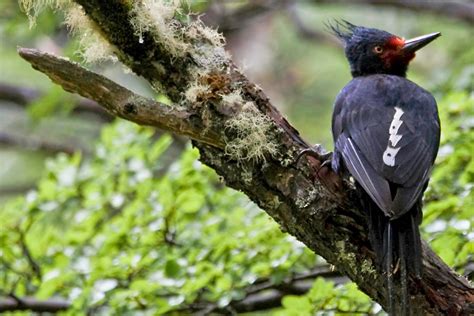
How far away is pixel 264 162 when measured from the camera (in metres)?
2.61

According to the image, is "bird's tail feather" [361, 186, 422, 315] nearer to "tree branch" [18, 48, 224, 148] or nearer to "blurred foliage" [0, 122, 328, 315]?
"tree branch" [18, 48, 224, 148]

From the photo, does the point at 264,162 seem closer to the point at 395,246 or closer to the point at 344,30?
the point at 395,246

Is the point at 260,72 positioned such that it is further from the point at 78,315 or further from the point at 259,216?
the point at 78,315

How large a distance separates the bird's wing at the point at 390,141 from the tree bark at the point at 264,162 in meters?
0.11

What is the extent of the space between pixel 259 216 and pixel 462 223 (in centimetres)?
103

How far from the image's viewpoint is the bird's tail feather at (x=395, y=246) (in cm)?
253

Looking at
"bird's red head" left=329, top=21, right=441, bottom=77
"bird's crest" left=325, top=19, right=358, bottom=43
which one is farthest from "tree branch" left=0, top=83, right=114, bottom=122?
"bird's red head" left=329, top=21, right=441, bottom=77

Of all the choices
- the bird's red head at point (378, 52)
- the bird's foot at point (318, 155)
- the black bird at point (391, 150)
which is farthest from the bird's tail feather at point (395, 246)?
the bird's red head at point (378, 52)

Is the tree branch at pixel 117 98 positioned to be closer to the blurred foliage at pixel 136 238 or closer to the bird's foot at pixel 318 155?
the bird's foot at pixel 318 155

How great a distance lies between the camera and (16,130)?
8109 millimetres

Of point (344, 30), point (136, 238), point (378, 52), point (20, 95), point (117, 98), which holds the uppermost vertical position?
point (20, 95)

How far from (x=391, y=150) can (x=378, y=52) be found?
42.2 inches

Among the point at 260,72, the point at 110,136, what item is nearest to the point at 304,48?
the point at 260,72

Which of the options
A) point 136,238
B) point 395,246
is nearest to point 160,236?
point 136,238
